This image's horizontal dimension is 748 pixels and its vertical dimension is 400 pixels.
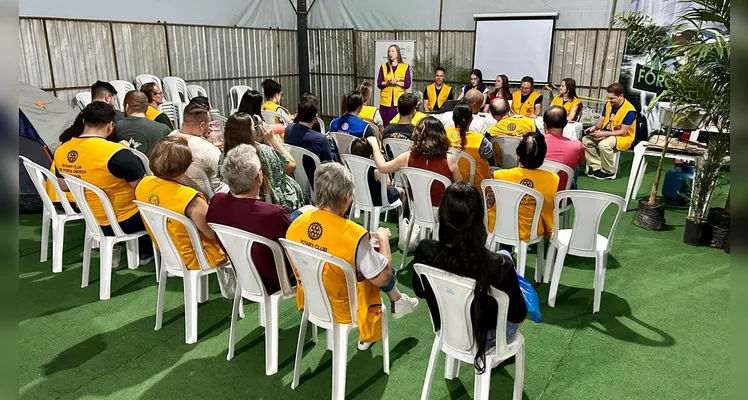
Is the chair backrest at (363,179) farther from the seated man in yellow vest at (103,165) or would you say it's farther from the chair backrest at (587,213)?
the seated man in yellow vest at (103,165)

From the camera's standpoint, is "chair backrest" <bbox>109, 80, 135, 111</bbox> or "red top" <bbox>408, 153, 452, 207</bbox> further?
"chair backrest" <bbox>109, 80, 135, 111</bbox>

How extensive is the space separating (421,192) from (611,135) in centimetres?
423

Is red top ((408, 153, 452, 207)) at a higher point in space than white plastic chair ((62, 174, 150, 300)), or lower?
higher

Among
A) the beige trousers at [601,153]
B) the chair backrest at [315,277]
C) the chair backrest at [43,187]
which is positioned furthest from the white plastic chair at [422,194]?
the beige trousers at [601,153]

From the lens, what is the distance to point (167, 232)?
9.27ft

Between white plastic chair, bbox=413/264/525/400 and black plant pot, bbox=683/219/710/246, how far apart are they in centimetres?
310

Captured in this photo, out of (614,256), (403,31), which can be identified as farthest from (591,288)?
(403,31)

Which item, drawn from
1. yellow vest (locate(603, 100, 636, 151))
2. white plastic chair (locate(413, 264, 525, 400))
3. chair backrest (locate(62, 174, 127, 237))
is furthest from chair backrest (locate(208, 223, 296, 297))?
yellow vest (locate(603, 100, 636, 151))

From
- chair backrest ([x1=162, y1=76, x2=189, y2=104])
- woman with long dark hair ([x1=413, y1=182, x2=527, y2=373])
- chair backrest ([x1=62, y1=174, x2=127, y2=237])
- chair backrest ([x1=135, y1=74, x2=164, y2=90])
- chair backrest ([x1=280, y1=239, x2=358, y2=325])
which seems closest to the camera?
woman with long dark hair ([x1=413, y1=182, x2=527, y2=373])

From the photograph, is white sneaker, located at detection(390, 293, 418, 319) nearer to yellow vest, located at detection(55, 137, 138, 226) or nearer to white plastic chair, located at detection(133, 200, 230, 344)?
white plastic chair, located at detection(133, 200, 230, 344)

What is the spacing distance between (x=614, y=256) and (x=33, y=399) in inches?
168

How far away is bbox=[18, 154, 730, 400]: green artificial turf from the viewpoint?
263cm

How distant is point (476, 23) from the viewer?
914cm

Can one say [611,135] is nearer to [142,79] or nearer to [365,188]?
[365,188]
